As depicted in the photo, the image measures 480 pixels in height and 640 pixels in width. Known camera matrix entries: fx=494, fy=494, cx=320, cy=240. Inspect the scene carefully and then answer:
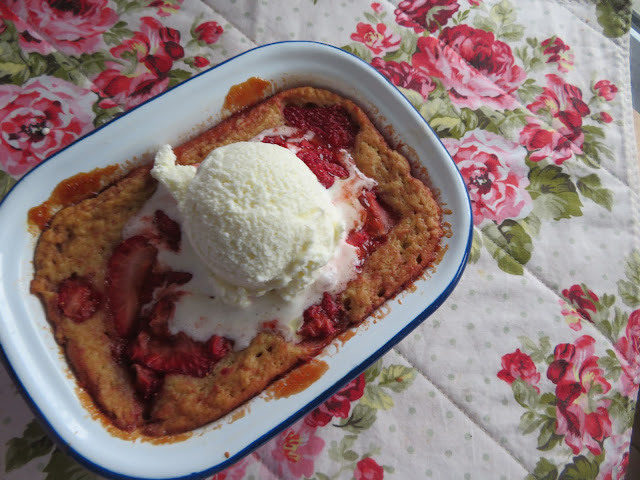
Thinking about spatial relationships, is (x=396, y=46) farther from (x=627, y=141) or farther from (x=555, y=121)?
(x=627, y=141)

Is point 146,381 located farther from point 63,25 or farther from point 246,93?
point 63,25

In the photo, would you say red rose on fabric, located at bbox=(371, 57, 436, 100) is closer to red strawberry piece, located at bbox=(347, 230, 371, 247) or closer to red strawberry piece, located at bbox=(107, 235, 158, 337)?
red strawberry piece, located at bbox=(347, 230, 371, 247)

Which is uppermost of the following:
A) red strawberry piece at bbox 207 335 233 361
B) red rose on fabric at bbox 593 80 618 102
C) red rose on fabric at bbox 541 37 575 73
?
red rose on fabric at bbox 541 37 575 73

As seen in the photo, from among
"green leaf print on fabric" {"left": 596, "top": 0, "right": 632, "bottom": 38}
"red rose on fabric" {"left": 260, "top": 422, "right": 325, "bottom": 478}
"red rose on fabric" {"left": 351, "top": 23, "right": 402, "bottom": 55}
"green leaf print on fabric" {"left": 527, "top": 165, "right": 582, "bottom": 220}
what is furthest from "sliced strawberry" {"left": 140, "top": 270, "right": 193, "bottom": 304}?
"green leaf print on fabric" {"left": 596, "top": 0, "right": 632, "bottom": 38}

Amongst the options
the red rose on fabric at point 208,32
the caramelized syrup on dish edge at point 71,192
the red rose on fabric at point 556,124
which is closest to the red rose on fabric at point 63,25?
the red rose on fabric at point 208,32

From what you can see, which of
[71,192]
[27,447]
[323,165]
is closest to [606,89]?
Result: [323,165]

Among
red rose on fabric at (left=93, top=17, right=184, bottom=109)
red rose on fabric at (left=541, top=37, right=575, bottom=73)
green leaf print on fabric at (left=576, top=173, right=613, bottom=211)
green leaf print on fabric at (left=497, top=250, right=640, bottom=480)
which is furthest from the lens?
red rose on fabric at (left=541, top=37, right=575, bottom=73)
